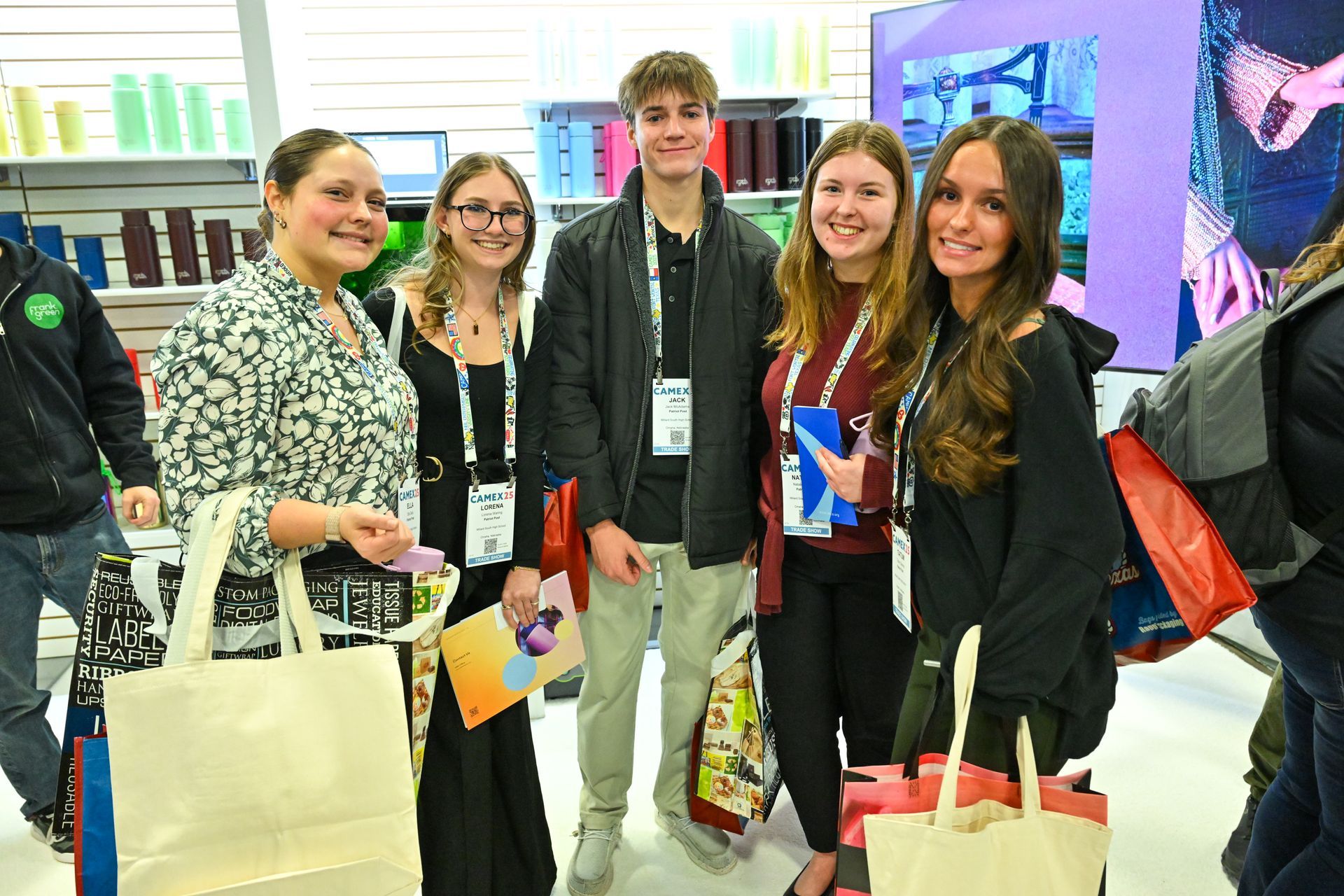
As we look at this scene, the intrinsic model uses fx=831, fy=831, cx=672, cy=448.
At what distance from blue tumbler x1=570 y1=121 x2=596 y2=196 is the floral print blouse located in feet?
8.92

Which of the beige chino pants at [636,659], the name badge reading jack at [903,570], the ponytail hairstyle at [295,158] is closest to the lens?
the ponytail hairstyle at [295,158]

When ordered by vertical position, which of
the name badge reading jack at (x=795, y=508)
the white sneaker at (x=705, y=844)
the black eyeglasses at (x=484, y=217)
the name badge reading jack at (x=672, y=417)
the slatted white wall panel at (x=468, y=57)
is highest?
the slatted white wall panel at (x=468, y=57)

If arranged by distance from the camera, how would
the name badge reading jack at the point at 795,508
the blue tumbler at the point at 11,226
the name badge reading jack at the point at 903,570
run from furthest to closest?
the blue tumbler at the point at 11,226 < the name badge reading jack at the point at 795,508 < the name badge reading jack at the point at 903,570

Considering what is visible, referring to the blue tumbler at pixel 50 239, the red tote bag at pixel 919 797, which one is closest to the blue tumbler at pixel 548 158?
the blue tumbler at pixel 50 239

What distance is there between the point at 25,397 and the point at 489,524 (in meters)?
1.56

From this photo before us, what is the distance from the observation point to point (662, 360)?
2145mm

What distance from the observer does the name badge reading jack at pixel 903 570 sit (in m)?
1.65

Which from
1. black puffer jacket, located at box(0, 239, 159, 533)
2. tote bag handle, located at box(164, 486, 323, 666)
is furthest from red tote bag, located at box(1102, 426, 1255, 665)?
black puffer jacket, located at box(0, 239, 159, 533)

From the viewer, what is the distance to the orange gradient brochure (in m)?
1.85

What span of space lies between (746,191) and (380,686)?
11.0 ft

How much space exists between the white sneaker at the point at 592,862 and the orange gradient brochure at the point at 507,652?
0.60m

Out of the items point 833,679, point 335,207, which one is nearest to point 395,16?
point 335,207

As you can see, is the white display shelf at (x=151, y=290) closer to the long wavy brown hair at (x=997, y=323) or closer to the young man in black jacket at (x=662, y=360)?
the young man in black jacket at (x=662, y=360)

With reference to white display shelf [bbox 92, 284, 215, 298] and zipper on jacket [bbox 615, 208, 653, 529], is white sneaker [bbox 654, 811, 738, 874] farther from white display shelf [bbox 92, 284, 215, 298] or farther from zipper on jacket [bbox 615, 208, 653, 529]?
white display shelf [bbox 92, 284, 215, 298]
